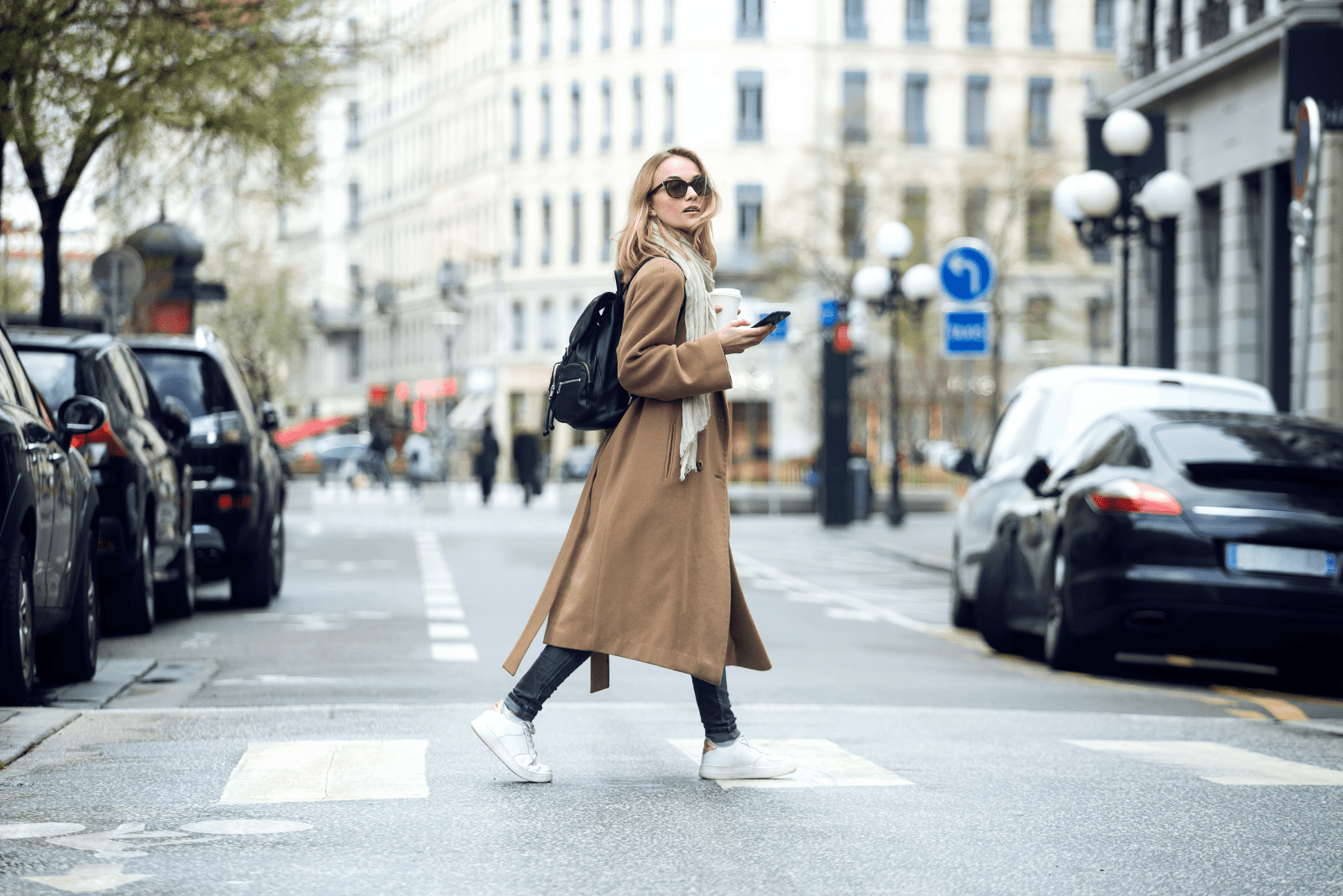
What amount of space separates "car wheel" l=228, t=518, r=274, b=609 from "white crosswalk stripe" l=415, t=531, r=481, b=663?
1186 millimetres

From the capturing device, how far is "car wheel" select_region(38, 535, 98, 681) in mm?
10172

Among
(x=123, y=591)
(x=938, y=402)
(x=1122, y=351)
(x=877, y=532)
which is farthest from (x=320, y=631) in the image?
(x=938, y=402)

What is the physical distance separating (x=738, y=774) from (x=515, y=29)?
263 feet

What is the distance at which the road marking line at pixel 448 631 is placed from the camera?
1373cm

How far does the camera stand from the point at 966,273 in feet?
90.0

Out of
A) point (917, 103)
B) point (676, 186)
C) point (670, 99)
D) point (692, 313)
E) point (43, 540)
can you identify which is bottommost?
point (43, 540)

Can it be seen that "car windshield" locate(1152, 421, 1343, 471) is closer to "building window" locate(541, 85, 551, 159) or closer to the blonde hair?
the blonde hair

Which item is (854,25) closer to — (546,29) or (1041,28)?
(1041,28)

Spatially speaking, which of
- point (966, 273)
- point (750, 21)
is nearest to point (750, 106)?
point (750, 21)

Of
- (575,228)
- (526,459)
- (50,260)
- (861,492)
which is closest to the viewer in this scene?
(50,260)

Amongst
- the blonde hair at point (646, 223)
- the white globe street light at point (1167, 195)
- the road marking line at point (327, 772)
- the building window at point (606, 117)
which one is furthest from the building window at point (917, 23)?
the blonde hair at point (646, 223)

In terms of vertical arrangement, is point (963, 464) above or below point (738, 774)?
above

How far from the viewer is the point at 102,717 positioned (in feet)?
28.6

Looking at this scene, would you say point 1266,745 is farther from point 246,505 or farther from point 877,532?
point 877,532
